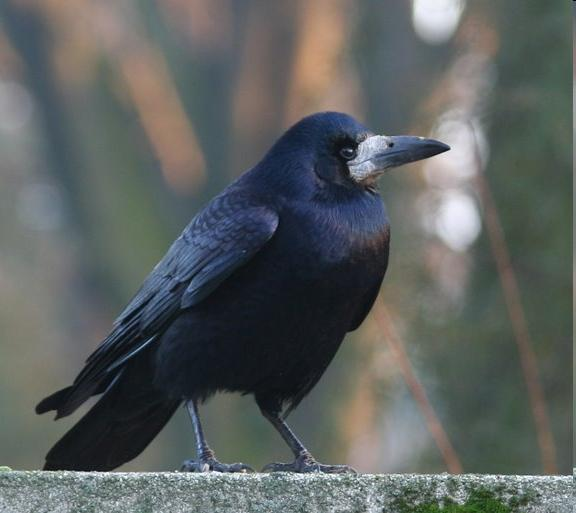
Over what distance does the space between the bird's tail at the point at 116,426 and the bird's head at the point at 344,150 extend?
1001mm

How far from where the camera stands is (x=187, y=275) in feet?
16.5

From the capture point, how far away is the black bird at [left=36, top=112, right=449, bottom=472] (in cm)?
474

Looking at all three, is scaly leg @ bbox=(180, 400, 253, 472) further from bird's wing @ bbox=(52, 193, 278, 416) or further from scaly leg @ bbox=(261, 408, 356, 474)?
bird's wing @ bbox=(52, 193, 278, 416)

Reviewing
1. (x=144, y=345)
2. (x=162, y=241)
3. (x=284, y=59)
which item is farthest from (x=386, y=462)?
(x=144, y=345)

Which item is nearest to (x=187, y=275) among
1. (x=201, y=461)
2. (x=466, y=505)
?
(x=201, y=461)

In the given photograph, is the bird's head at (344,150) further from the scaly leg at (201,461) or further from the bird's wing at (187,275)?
the scaly leg at (201,461)

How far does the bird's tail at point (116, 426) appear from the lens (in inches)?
203

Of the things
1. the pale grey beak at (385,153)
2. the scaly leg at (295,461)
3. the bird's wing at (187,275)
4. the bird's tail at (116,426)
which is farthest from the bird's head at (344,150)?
the bird's tail at (116,426)

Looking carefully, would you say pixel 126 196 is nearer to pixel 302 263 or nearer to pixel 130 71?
pixel 130 71

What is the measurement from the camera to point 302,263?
15.4 feet

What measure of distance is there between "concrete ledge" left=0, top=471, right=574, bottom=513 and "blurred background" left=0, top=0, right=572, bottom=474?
1.94 metres

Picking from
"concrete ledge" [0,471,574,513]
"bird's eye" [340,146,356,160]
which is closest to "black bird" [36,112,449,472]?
"bird's eye" [340,146,356,160]

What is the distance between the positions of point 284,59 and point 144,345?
8939 millimetres

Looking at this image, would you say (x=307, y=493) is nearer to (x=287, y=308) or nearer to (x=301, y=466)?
(x=287, y=308)
